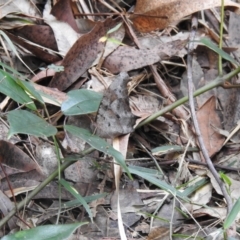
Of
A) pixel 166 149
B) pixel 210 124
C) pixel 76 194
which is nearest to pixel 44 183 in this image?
pixel 76 194

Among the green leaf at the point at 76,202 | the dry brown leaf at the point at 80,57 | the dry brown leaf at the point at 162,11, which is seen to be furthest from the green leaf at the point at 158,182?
the dry brown leaf at the point at 162,11

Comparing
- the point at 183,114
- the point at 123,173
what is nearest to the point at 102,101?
the point at 123,173

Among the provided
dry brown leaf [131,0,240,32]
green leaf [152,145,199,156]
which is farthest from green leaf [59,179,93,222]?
dry brown leaf [131,0,240,32]

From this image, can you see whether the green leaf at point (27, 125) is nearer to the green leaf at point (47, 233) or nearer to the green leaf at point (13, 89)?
the green leaf at point (13, 89)

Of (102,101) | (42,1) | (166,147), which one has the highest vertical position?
(42,1)

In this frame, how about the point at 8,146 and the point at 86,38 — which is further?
the point at 86,38

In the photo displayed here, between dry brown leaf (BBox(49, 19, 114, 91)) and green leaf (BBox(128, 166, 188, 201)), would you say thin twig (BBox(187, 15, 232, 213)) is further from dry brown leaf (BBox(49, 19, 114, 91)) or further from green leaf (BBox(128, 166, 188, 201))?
dry brown leaf (BBox(49, 19, 114, 91))

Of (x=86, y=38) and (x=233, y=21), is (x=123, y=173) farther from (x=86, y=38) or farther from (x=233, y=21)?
(x=233, y=21)
